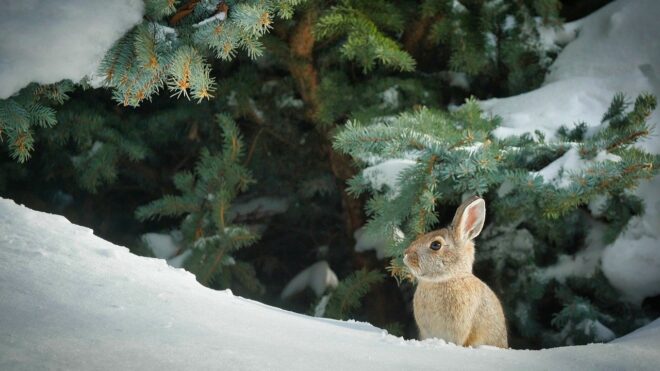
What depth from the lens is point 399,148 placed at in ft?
8.46

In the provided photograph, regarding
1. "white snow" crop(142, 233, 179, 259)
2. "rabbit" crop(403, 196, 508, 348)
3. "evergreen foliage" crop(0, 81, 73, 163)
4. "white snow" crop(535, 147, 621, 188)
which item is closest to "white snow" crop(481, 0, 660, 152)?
"white snow" crop(535, 147, 621, 188)

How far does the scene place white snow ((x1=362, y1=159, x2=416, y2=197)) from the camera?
112 inches

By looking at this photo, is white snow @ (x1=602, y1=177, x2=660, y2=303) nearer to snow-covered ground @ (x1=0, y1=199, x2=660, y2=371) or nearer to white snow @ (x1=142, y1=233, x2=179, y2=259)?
snow-covered ground @ (x1=0, y1=199, x2=660, y2=371)

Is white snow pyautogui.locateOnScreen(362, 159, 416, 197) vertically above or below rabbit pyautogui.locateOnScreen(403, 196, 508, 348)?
above

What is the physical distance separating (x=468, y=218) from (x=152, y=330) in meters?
1.47

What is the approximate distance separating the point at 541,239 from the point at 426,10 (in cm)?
148

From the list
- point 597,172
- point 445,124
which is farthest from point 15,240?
point 597,172

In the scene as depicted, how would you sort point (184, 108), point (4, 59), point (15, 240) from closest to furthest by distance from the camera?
point (15, 240) → point (4, 59) → point (184, 108)

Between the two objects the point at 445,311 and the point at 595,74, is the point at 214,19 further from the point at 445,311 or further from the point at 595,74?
the point at 595,74

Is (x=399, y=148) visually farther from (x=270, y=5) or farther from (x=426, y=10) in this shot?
(x=426, y=10)

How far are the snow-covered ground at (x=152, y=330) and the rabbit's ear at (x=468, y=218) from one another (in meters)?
0.57

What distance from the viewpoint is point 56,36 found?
2.20m

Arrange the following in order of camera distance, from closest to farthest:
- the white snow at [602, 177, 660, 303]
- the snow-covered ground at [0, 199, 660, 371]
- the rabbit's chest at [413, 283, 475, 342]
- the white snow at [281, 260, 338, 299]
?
the snow-covered ground at [0, 199, 660, 371]
the rabbit's chest at [413, 283, 475, 342]
the white snow at [602, 177, 660, 303]
the white snow at [281, 260, 338, 299]

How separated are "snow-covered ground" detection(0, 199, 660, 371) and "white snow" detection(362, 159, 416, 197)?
0.77 meters
